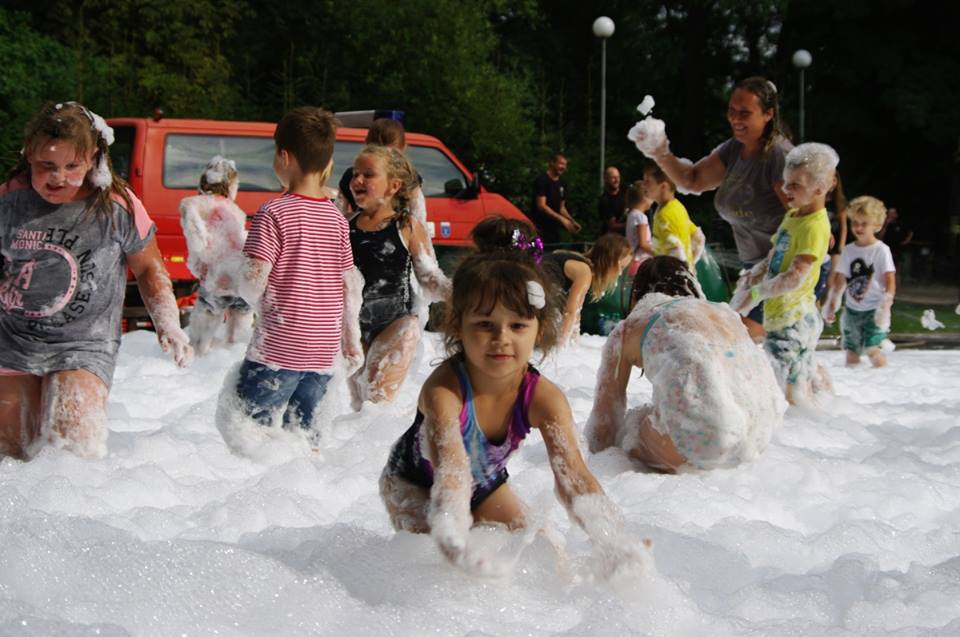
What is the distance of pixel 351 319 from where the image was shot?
5031 mm

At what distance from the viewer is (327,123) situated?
484 cm

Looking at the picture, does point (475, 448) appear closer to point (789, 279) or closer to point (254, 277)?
point (254, 277)

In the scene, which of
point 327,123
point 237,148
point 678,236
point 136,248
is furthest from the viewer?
point 237,148

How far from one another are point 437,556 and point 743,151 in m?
3.92

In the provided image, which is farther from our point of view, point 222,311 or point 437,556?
point 222,311

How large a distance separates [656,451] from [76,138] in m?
2.46

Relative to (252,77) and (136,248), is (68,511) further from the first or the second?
(252,77)

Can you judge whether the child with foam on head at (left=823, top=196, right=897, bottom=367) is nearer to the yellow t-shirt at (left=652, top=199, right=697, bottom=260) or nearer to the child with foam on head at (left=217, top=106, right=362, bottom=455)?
the yellow t-shirt at (left=652, top=199, right=697, bottom=260)

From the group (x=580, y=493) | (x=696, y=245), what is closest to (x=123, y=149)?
(x=696, y=245)

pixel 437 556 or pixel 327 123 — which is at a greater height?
pixel 327 123

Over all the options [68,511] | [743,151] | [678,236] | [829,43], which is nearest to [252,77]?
[829,43]

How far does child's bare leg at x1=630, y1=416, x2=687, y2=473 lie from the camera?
4578mm

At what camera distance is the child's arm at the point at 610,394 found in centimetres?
485

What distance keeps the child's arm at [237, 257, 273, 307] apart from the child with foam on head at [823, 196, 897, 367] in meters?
5.45
